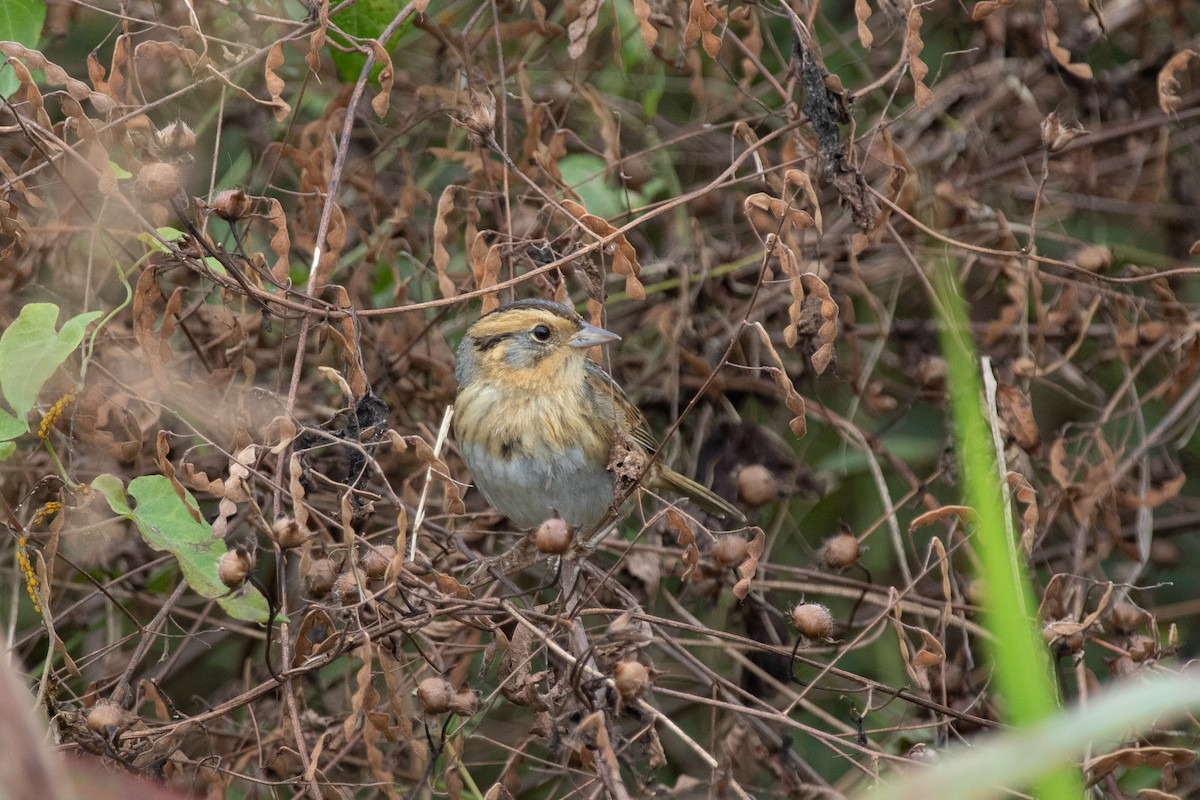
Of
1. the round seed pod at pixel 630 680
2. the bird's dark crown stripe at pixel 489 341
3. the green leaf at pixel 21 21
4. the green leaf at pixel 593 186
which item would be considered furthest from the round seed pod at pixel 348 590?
the green leaf at pixel 593 186

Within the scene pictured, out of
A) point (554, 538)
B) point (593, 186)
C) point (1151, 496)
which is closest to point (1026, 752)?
point (554, 538)

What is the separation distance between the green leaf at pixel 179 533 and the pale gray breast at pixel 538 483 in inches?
38.4

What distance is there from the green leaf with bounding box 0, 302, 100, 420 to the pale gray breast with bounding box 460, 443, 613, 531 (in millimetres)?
1276

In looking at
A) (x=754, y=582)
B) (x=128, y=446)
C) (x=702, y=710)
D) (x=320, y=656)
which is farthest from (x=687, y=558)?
(x=702, y=710)

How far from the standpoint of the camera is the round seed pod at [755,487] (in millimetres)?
3494

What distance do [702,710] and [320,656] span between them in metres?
2.13

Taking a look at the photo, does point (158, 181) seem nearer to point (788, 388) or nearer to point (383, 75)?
point (383, 75)

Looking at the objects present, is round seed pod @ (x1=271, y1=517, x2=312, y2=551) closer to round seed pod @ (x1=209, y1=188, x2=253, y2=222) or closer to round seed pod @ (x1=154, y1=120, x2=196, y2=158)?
round seed pod @ (x1=209, y1=188, x2=253, y2=222)

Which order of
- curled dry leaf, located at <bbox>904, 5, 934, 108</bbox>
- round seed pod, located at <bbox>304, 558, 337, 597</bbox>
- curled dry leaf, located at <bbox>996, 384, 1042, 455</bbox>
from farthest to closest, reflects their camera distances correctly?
curled dry leaf, located at <bbox>996, 384, 1042, 455</bbox>, curled dry leaf, located at <bbox>904, 5, 934, 108</bbox>, round seed pod, located at <bbox>304, 558, 337, 597</bbox>

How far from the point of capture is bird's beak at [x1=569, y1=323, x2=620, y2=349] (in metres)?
3.40

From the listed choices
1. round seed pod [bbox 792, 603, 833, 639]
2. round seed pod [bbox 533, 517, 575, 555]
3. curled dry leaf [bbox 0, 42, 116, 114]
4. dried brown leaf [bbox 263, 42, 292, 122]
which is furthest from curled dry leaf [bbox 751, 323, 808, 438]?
curled dry leaf [bbox 0, 42, 116, 114]

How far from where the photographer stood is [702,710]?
437cm

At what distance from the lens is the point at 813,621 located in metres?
2.44

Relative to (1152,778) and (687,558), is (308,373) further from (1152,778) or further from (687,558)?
(1152,778)
